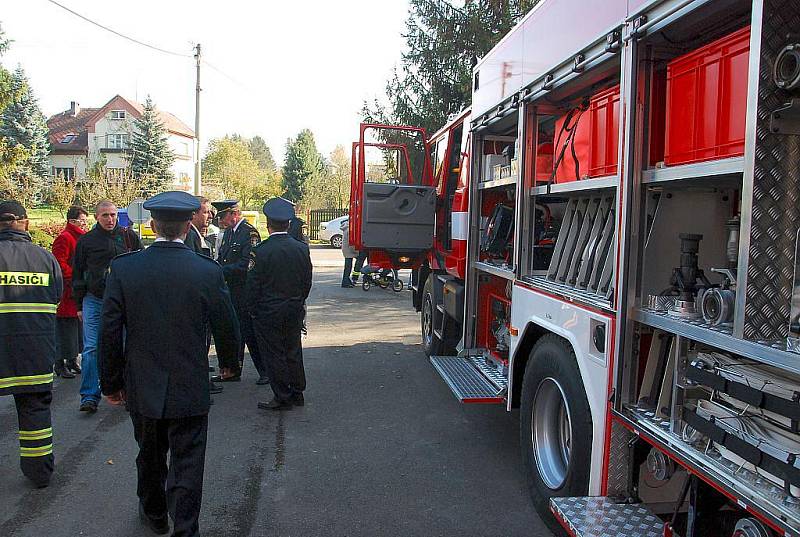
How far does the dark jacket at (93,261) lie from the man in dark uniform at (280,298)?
4.16 ft

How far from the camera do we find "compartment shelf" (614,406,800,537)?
211 cm

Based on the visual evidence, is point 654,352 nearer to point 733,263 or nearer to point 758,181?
point 733,263

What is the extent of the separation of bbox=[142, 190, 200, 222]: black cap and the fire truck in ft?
7.01

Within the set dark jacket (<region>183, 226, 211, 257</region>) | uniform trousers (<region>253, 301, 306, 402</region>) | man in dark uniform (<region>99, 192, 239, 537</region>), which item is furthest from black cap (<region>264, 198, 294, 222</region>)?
man in dark uniform (<region>99, 192, 239, 537</region>)

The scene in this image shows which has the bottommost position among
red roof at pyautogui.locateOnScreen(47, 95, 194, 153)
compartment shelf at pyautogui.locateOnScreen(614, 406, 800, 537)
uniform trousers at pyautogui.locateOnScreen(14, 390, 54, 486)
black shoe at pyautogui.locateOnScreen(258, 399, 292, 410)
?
black shoe at pyautogui.locateOnScreen(258, 399, 292, 410)

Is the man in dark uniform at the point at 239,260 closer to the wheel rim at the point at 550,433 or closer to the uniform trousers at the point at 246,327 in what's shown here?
the uniform trousers at the point at 246,327

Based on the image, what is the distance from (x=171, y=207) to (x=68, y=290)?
4163 millimetres

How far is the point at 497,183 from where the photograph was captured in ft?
17.8

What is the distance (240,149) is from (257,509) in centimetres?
5062

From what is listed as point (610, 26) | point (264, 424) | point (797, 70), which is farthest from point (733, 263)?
point (264, 424)

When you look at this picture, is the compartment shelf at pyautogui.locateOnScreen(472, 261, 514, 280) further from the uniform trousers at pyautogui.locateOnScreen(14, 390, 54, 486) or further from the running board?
the uniform trousers at pyautogui.locateOnScreen(14, 390, 54, 486)

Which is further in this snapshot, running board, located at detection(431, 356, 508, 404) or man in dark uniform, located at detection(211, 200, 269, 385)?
man in dark uniform, located at detection(211, 200, 269, 385)

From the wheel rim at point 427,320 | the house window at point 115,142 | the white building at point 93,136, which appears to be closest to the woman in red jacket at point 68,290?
the wheel rim at point 427,320

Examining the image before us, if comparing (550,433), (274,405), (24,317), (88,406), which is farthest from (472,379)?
(88,406)
